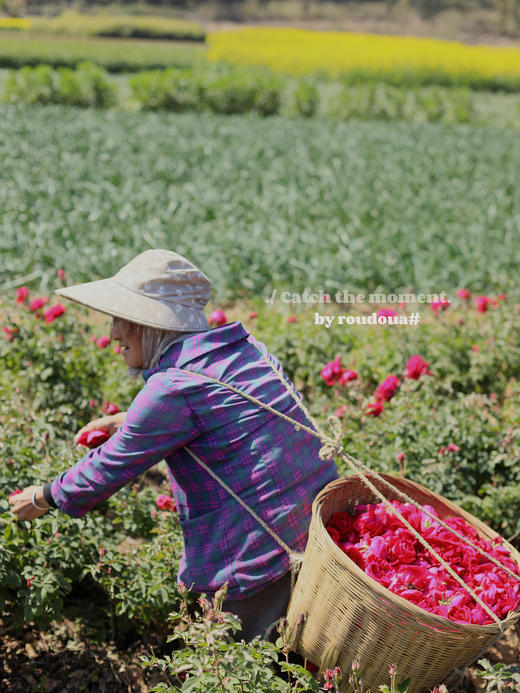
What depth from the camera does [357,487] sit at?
2.26 m

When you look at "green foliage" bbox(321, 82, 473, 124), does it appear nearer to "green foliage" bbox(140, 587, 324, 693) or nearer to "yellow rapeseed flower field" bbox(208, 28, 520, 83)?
"yellow rapeseed flower field" bbox(208, 28, 520, 83)

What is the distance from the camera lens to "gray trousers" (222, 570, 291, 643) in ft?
7.25

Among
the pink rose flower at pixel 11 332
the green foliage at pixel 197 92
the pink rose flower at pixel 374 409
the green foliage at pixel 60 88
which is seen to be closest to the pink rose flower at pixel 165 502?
the pink rose flower at pixel 374 409

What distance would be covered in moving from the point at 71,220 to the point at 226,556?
5520 mm

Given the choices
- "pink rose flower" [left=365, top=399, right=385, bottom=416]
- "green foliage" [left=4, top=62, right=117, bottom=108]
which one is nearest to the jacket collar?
"pink rose flower" [left=365, top=399, right=385, bottom=416]

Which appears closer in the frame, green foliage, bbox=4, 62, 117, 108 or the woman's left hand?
the woman's left hand

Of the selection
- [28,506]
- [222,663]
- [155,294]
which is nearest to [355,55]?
[155,294]

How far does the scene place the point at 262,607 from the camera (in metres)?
2.24

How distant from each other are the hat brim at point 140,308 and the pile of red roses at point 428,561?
0.76m

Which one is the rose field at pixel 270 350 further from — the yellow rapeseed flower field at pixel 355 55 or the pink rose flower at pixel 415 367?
the yellow rapeseed flower field at pixel 355 55

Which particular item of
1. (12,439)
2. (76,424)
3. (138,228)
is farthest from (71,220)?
(12,439)

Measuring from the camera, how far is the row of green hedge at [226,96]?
1655 cm

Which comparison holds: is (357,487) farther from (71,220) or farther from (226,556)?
(71,220)

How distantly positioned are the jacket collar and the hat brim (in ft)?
0.14
